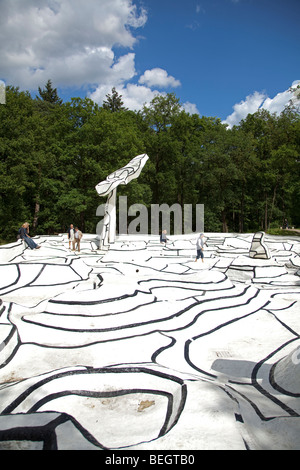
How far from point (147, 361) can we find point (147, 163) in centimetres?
2399

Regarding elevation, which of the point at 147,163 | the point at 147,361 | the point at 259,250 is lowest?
the point at 147,361

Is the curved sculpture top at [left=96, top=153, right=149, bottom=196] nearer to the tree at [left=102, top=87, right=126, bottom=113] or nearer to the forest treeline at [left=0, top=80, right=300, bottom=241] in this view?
the forest treeline at [left=0, top=80, right=300, bottom=241]

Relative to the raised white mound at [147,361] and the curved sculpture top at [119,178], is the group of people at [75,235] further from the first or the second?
the raised white mound at [147,361]

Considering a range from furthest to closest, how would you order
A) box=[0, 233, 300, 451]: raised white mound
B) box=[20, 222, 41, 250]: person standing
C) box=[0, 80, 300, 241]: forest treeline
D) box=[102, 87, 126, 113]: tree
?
box=[102, 87, 126, 113]: tree → box=[0, 80, 300, 241]: forest treeline → box=[20, 222, 41, 250]: person standing → box=[0, 233, 300, 451]: raised white mound

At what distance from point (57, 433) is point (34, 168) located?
20.8m

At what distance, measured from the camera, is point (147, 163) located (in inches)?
1054

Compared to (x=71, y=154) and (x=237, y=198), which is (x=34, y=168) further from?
(x=237, y=198)

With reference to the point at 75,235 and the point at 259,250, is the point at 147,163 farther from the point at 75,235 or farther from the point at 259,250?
the point at 259,250

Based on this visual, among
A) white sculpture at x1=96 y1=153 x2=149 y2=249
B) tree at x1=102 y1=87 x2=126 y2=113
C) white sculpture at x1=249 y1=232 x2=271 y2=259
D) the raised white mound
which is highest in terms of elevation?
tree at x1=102 y1=87 x2=126 y2=113

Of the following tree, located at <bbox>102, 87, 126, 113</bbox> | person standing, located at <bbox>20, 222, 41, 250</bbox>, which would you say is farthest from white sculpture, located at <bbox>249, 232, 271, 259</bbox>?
tree, located at <bbox>102, 87, 126, 113</bbox>

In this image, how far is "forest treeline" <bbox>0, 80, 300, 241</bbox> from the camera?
21.3m

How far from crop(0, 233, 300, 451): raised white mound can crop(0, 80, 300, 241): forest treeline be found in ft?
46.2

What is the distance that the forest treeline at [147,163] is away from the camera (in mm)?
21281

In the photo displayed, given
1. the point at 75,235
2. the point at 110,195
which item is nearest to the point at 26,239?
the point at 75,235
